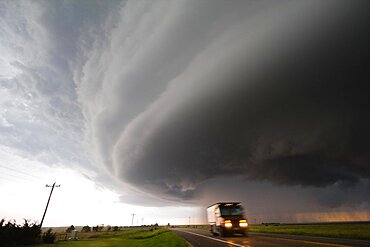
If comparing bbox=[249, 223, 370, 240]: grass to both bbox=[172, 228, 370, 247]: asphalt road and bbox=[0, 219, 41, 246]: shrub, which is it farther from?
bbox=[0, 219, 41, 246]: shrub

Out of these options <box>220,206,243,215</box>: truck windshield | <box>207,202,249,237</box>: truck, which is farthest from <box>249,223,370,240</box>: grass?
<box>220,206,243,215</box>: truck windshield

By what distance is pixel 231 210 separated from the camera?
26062mm

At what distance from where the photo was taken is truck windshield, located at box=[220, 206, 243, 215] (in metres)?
25.8

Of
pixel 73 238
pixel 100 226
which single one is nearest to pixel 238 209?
pixel 73 238

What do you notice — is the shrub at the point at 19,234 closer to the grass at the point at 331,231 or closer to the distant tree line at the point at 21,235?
the distant tree line at the point at 21,235

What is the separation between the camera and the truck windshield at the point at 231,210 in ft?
84.6

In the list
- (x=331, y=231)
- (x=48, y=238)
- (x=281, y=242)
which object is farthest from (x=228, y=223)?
(x=48, y=238)

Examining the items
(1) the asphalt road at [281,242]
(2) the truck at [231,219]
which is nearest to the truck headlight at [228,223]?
(2) the truck at [231,219]

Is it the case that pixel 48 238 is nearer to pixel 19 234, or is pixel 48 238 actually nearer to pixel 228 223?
pixel 19 234

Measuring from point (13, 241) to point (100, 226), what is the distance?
68895 mm

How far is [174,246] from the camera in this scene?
1814 centimetres

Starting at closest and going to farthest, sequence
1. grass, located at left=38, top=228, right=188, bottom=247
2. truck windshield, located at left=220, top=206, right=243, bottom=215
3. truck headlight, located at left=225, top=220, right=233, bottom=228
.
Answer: grass, located at left=38, top=228, right=188, bottom=247 → truck headlight, located at left=225, top=220, right=233, bottom=228 → truck windshield, located at left=220, top=206, right=243, bottom=215

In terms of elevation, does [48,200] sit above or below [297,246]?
above

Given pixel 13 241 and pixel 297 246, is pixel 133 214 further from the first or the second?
pixel 297 246
